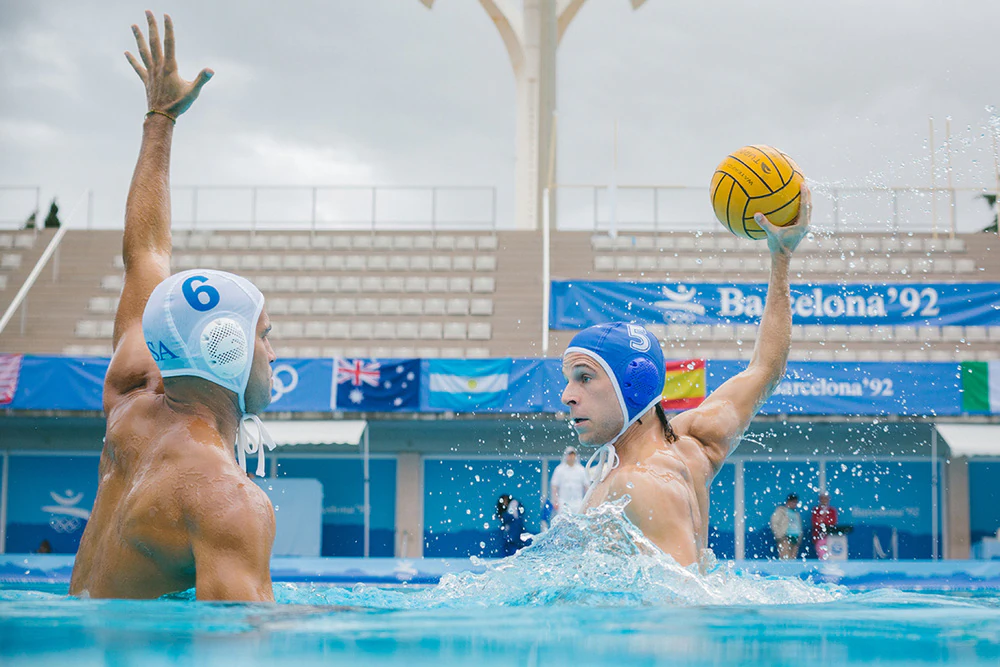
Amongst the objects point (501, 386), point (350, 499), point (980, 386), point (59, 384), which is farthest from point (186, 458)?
point (350, 499)

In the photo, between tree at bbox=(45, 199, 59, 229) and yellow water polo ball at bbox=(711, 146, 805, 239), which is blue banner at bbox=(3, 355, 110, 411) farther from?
yellow water polo ball at bbox=(711, 146, 805, 239)

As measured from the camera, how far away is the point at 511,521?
12.3 m

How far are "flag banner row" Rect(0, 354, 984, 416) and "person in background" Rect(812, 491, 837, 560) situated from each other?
1172mm

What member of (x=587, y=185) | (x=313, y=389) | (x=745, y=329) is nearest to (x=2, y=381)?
(x=313, y=389)

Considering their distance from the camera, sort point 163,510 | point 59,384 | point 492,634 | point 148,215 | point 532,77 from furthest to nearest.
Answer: point 532,77 < point 59,384 < point 148,215 < point 163,510 < point 492,634

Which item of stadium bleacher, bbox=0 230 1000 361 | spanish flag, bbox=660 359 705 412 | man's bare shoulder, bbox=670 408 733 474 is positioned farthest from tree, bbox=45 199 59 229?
man's bare shoulder, bbox=670 408 733 474

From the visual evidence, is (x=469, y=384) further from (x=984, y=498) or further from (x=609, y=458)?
(x=609, y=458)

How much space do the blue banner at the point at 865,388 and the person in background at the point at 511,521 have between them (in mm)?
2859

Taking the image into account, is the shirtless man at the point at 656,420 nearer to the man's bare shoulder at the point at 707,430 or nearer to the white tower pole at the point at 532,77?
the man's bare shoulder at the point at 707,430

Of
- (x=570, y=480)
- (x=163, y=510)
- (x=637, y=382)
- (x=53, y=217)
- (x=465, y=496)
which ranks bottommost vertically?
(x=465, y=496)

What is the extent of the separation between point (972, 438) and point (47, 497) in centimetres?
1288

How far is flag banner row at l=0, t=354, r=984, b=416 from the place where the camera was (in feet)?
39.3

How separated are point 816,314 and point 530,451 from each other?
4.42m

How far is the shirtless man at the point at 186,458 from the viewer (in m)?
1.74
